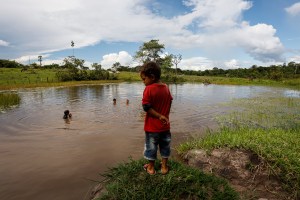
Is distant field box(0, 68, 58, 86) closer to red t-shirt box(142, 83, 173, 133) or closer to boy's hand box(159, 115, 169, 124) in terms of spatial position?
red t-shirt box(142, 83, 173, 133)

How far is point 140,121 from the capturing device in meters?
13.8

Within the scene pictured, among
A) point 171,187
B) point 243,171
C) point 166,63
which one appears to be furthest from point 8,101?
point 166,63

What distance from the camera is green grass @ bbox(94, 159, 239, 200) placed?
4.12 meters

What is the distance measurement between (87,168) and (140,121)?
6876mm

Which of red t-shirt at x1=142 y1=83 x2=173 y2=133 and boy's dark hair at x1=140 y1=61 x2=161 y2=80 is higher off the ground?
boy's dark hair at x1=140 y1=61 x2=161 y2=80

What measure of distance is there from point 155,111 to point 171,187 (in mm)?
1333

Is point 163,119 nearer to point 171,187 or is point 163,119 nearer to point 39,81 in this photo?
point 171,187

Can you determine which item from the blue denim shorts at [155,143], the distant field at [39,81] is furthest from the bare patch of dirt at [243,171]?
the distant field at [39,81]

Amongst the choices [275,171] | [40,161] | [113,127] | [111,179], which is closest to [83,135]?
[113,127]

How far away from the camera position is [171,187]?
420cm

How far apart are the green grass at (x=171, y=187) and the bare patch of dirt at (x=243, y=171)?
0.69 m

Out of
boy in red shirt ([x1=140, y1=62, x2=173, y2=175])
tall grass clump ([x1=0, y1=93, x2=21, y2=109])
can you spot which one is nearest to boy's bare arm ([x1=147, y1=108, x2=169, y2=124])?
boy in red shirt ([x1=140, y1=62, x2=173, y2=175])

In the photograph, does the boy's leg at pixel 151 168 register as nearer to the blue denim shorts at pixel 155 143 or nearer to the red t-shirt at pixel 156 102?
the blue denim shorts at pixel 155 143

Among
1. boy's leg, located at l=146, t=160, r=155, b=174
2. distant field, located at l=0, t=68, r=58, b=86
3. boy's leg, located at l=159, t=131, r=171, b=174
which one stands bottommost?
boy's leg, located at l=146, t=160, r=155, b=174
